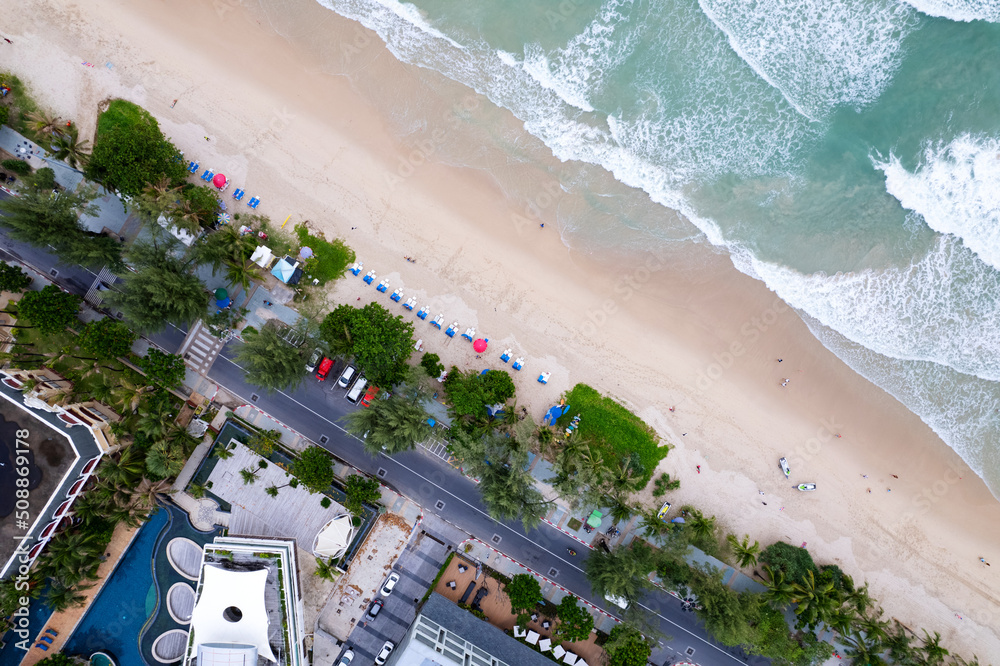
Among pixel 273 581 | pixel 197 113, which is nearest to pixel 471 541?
pixel 273 581

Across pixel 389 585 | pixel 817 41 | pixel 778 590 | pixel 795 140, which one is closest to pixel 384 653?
pixel 389 585

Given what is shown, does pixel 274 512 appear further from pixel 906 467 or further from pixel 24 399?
pixel 906 467

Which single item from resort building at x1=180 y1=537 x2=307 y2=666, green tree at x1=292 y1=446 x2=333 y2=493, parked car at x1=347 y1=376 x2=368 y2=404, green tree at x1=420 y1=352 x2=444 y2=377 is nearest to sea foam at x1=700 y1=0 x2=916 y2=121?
green tree at x1=420 y1=352 x2=444 y2=377

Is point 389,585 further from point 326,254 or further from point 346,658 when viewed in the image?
point 326,254

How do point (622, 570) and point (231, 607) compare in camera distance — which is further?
point (622, 570)

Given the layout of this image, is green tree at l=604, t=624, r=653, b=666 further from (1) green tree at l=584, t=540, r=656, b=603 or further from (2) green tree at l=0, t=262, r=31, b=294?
(2) green tree at l=0, t=262, r=31, b=294

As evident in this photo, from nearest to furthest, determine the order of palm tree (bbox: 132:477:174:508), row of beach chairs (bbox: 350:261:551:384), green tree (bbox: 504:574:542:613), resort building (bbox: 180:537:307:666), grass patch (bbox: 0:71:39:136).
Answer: resort building (bbox: 180:537:307:666), palm tree (bbox: 132:477:174:508), green tree (bbox: 504:574:542:613), grass patch (bbox: 0:71:39:136), row of beach chairs (bbox: 350:261:551:384)

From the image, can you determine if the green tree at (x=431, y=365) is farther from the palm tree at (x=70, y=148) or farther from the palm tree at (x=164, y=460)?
the palm tree at (x=70, y=148)
